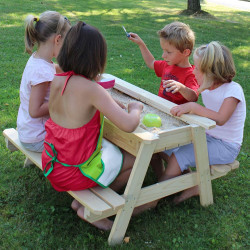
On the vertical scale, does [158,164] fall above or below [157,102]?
below

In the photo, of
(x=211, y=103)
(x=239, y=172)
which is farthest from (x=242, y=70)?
(x=211, y=103)

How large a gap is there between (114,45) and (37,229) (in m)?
5.45

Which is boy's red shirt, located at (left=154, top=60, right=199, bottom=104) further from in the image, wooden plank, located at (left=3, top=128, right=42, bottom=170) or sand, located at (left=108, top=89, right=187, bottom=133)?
wooden plank, located at (left=3, top=128, right=42, bottom=170)

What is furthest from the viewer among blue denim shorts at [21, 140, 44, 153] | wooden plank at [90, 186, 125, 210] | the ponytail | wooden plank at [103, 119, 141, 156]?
blue denim shorts at [21, 140, 44, 153]

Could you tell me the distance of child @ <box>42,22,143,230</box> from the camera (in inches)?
77.7

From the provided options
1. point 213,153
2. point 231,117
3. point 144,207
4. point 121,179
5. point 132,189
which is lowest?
point 144,207

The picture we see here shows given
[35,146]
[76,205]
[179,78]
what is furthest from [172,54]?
[76,205]

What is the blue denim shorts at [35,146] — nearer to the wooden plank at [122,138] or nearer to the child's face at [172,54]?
the wooden plank at [122,138]

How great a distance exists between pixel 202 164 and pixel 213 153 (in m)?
0.13

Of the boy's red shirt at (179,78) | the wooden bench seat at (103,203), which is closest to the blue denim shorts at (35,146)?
the wooden bench seat at (103,203)

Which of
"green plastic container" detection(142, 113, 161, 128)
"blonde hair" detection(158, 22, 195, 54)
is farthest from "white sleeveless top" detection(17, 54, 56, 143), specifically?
"blonde hair" detection(158, 22, 195, 54)

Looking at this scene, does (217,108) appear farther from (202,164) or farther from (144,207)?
(144,207)

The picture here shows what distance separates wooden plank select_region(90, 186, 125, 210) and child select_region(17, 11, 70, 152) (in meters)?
0.64

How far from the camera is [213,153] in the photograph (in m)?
2.61
